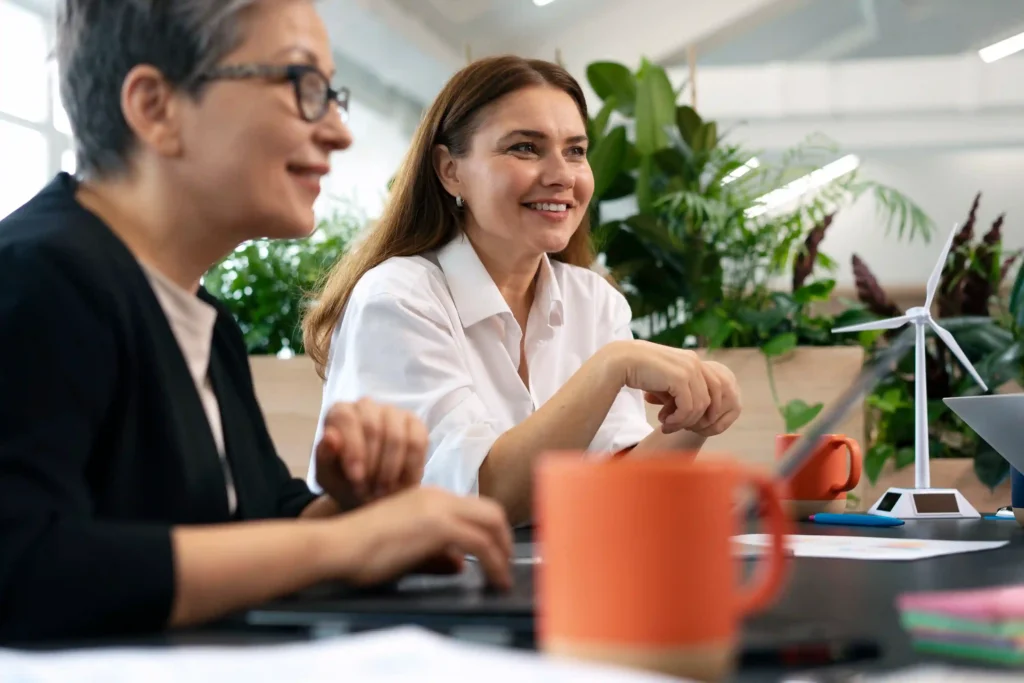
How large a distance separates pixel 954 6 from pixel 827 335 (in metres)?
5.83

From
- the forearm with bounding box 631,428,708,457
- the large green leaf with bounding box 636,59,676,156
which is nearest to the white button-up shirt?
the forearm with bounding box 631,428,708,457

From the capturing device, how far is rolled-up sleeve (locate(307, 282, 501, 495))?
1.67m

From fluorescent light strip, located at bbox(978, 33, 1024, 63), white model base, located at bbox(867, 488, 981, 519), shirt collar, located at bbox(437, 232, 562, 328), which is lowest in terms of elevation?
white model base, located at bbox(867, 488, 981, 519)

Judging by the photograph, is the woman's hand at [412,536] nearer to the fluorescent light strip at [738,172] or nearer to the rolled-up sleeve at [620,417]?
the rolled-up sleeve at [620,417]

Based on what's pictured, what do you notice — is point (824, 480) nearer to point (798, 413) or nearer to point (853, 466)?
point (853, 466)

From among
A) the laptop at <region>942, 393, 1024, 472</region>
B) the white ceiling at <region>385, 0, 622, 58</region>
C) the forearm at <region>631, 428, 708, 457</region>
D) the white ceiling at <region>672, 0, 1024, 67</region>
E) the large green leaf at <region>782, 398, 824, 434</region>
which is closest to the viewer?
the laptop at <region>942, 393, 1024, 472</region>

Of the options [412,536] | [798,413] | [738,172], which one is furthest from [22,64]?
[412,536]

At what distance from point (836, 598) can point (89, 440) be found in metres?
0.52

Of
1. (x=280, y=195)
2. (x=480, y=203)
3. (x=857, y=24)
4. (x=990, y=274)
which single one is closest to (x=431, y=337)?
(x=480, y=203)

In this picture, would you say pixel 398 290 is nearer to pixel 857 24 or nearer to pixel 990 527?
pixel 990 527

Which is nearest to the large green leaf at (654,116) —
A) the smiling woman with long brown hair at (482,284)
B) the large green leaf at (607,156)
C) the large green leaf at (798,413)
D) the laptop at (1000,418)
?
the large green leaf at (607,156)

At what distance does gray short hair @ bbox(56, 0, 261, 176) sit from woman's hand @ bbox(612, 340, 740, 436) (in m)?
0.69

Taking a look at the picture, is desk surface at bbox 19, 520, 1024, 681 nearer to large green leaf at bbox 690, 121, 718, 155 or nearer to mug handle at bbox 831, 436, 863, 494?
mug handle at bbox 831, 436, 863, 494

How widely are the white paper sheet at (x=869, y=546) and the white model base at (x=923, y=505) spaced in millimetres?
443
